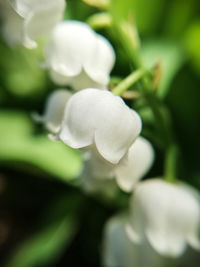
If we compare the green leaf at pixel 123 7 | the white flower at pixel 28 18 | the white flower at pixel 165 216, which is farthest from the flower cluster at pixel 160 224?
the green leaf at pixel 123 7

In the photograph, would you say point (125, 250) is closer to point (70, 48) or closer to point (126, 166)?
point (126, 166)

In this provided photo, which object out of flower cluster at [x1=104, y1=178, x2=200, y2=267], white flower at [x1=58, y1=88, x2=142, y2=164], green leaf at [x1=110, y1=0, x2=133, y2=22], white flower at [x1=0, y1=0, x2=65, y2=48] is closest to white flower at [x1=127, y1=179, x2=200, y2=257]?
flower cluster at [x1=104, y1=178, x2=200, y2=267]

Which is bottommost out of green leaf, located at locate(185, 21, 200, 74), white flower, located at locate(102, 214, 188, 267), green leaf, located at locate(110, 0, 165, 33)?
white flower, located at locate(102, 214, 188, 267)

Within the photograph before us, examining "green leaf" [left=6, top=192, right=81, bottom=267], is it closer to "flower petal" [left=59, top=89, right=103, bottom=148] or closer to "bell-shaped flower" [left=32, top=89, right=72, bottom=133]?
"bell-shaped flower" [left=32, top=89, right=72, bottom=133]

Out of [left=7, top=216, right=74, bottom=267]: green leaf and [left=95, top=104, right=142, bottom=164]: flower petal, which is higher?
[left=95, top=104, right=142, bottom=164]: flower petal

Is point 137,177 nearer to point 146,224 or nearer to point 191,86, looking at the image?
point 146,224

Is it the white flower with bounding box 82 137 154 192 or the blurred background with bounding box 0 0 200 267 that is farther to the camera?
the blurred background with bounding box 0 0 200 267

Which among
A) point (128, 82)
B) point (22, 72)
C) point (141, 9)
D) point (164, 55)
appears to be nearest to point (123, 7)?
point (141, 9)

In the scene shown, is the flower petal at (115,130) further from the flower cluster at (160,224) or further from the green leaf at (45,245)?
the green leaf at (45,245)
